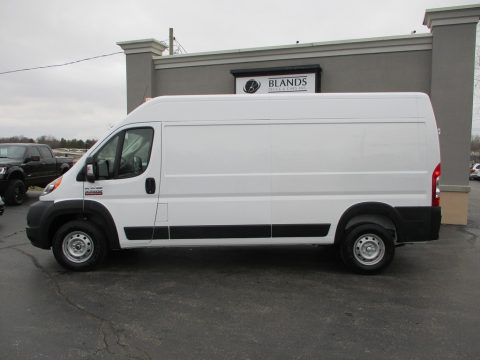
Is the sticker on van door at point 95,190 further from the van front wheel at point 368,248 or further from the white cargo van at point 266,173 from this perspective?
the van front wheel at point 368,248


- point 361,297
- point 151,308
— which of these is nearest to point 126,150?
point 151,308

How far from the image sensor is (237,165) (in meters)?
5.67

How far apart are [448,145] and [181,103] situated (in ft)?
21.8

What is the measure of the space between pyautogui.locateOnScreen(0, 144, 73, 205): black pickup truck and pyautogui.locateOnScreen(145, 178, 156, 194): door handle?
28.8ft

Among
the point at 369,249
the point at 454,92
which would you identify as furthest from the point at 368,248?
the point at 454,92

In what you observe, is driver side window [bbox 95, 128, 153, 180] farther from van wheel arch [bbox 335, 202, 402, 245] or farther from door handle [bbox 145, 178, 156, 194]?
van wheel arch [bbox 335, 202, 402, 245]

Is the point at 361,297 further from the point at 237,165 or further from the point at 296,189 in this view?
the point at 237,165

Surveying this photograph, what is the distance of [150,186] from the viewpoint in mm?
5684

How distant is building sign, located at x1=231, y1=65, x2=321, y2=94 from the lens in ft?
34.6

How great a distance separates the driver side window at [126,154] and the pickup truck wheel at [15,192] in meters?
8.37

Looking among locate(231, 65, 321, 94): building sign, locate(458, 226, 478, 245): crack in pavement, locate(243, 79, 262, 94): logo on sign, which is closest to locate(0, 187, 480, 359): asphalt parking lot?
locate(458, 226, 478, 245): crack in pavement

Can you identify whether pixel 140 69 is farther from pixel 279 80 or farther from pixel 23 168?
pixel 23 168

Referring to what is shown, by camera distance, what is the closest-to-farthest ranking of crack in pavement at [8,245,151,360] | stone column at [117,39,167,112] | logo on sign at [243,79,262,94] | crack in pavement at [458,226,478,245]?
crack in pavement at [8,245,151,360] → crack in pavement at [458,226,478,245] → logo on sign at [243,79,262,94] → stone column at [117,39,167,112]

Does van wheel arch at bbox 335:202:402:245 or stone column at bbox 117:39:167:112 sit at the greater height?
stone column at bbox 117:39:167:112
